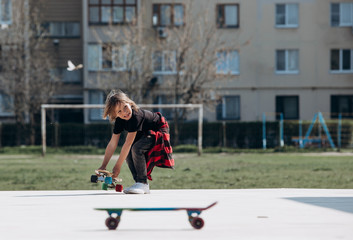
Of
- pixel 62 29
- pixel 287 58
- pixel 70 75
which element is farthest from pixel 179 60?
pixel 62 29

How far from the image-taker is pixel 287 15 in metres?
43.1

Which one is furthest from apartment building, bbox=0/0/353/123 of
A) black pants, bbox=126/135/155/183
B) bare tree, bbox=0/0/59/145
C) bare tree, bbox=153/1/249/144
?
black pants, bbox=126/135/155/183

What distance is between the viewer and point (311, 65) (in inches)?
1704

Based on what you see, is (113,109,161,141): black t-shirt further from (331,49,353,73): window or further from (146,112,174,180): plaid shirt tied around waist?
(331,49,353,73): window

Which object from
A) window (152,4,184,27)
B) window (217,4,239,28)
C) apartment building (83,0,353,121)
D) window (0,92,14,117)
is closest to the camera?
window (0,92,14,117)

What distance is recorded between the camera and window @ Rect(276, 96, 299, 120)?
143ft

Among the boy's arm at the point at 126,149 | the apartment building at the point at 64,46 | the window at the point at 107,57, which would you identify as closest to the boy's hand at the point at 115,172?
the boy's arm at the point at 126,149

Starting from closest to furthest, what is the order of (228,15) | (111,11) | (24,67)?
(24,67)
(111,11)
(228,15)

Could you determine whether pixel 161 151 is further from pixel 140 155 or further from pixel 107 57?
pixel 107 57

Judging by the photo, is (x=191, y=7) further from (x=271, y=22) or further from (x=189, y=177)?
(x=189, y=177)

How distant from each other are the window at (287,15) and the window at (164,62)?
7291mm

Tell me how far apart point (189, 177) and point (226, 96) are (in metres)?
27.6

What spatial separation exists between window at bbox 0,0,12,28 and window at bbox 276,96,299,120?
16.4 meters

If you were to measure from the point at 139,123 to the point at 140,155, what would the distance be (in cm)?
Answer: 39
